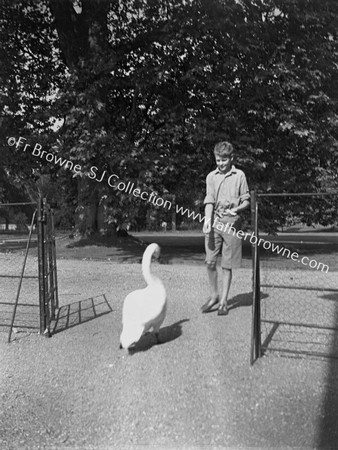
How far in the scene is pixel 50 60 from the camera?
16.2 m

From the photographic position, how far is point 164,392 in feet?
11.9

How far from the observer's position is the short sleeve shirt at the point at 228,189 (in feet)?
17.7

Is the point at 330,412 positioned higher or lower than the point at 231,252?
lower

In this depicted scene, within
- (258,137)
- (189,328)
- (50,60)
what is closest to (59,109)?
(50,60)

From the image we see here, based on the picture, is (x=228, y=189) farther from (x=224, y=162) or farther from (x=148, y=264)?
(x=148, y=264)

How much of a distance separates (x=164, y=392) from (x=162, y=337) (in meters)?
1.41

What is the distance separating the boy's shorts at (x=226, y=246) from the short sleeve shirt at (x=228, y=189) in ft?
1.11

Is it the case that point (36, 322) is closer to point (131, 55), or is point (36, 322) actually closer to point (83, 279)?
point (83, 279)

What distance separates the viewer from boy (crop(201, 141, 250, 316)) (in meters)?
5.38

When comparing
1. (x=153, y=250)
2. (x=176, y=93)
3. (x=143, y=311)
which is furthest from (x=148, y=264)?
(x=176, y=93)

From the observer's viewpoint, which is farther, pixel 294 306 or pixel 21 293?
pixel 21 293

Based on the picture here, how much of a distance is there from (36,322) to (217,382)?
285 cm

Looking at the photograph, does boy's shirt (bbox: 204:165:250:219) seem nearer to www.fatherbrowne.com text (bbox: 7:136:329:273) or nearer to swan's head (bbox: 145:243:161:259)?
swan's head (bbox: 145:243:161:259)

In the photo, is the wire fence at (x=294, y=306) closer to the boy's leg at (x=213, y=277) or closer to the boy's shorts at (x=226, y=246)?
the boy's shorts at (x=226, y=246)
